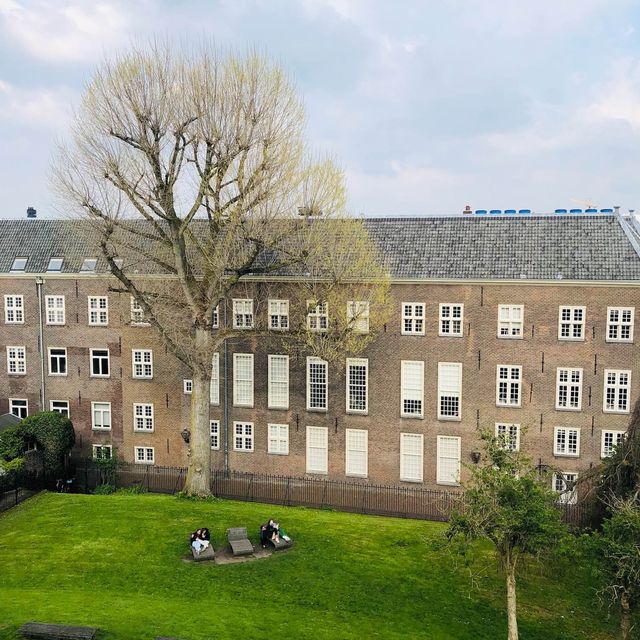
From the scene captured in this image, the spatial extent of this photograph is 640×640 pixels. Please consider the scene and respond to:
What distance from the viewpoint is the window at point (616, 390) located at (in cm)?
3300

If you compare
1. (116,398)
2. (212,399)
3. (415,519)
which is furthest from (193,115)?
(415,519)

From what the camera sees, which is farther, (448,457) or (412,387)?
(412,387)

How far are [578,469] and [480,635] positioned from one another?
16.1 metres

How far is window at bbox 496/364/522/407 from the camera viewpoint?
34.5 m

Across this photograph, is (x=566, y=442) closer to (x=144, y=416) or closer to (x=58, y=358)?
(x=144, y=416)

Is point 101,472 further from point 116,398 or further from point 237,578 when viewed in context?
point 237,578

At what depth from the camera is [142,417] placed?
4012 centimetres

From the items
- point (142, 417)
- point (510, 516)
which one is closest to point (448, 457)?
point (142, 417)

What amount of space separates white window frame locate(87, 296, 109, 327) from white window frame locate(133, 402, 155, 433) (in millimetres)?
5352

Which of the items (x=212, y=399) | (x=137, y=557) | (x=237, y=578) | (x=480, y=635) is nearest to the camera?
(x=480, y=635)

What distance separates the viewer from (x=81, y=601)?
2050cm

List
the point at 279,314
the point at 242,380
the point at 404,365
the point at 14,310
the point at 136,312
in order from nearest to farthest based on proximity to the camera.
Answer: the point at 404,365, the point at 279,314, the point at 136,312, the point at 242,380, the point at 14,310

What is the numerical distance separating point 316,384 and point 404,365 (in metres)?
5.04

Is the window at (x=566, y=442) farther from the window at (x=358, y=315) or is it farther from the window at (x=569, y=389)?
the window at (x=358, y=315)
